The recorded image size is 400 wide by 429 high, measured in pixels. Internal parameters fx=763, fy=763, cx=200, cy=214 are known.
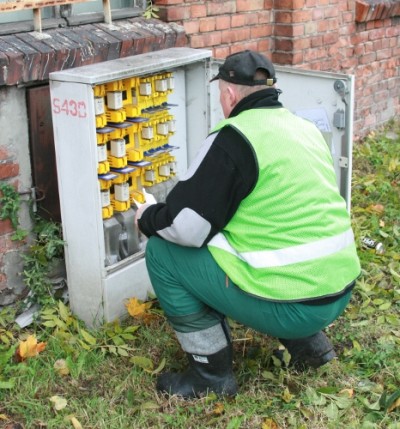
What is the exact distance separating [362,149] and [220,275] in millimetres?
4144

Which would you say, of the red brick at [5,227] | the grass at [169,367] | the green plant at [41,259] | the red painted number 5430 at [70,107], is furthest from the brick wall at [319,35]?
the grass at [169,367]

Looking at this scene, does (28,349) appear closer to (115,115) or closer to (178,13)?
(115,115)

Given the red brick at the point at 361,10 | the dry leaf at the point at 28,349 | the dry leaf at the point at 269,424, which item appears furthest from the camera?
the red brick at the point at 361,10

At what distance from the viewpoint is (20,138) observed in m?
3.81

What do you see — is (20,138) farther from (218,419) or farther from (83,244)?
(218,419)

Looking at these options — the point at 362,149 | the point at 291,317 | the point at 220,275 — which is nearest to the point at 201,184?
the point at 220,275

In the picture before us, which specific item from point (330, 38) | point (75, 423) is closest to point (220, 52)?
point (330, 38)

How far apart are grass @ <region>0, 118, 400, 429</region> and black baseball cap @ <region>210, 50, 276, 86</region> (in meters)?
1.34

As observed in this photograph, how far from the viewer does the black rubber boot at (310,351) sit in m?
3.51

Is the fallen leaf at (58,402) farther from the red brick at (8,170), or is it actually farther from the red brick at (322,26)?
the red brick at (322,26)

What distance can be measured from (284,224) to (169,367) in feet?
3.52

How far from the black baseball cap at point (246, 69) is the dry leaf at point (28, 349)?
1559 millimetres

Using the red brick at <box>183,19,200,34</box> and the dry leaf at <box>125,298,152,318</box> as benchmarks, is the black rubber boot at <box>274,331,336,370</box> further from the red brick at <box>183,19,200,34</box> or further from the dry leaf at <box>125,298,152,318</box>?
the red brick at <box>183,19,200,34</box>

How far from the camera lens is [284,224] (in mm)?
2938
